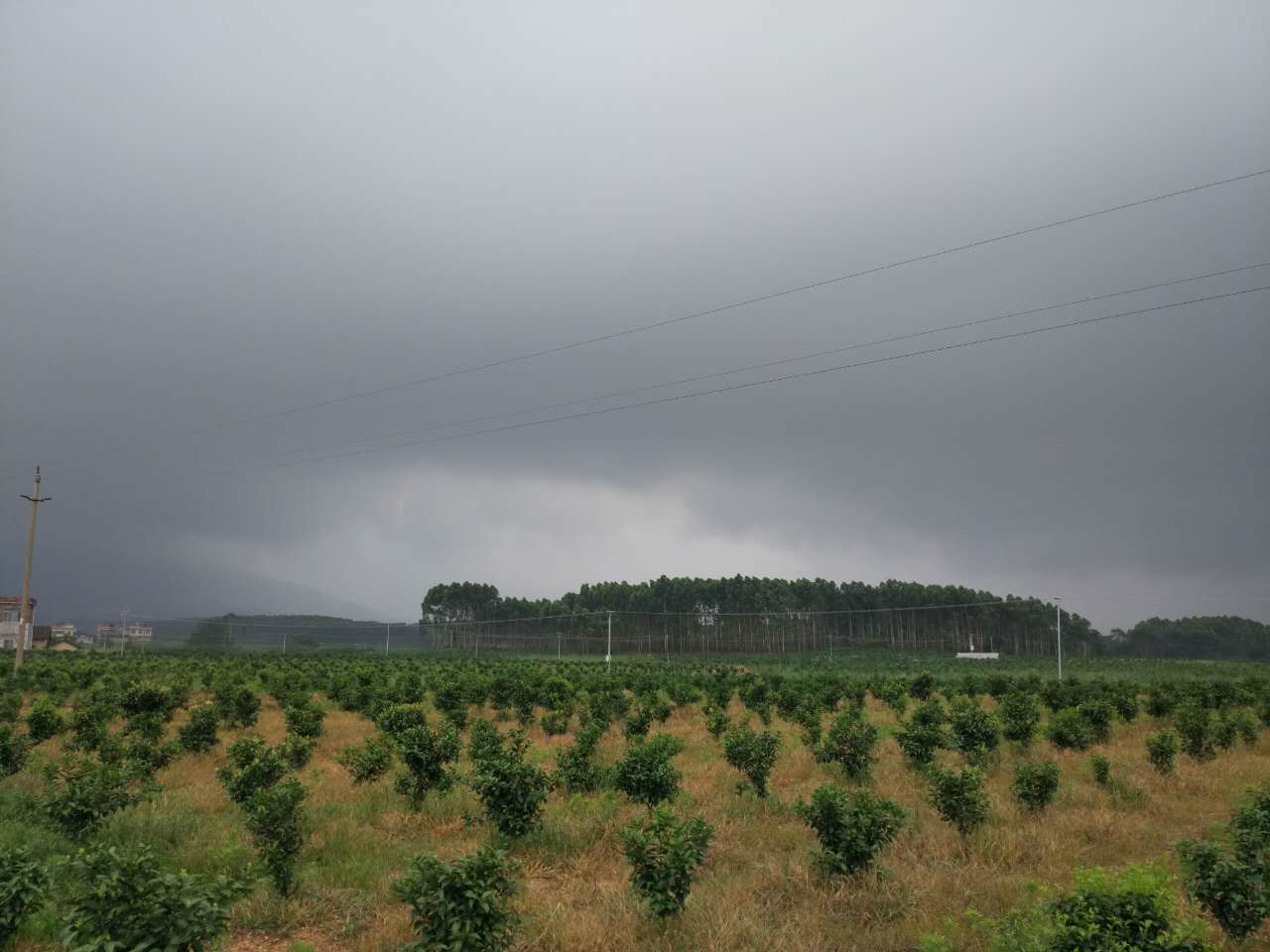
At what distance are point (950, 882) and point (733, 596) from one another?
314ft

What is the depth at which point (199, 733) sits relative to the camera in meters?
18.2

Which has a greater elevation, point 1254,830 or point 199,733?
point 1254,830

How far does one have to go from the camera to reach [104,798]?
10383 mm

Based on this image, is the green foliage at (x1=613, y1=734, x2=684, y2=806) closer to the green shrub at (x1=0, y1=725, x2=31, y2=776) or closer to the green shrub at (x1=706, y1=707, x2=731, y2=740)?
the green shrub at (x1=706, y1=707, x2=731, y2=740)

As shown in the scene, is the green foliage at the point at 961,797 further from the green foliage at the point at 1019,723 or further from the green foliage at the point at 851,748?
the green foliage at the point at 1019,723

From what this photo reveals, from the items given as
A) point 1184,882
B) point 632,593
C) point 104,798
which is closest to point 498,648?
point 632,593

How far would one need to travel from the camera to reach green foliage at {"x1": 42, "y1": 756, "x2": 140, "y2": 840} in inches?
404

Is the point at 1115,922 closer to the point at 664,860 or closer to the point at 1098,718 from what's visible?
the point at 664,860

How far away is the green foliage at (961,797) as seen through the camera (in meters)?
11.1

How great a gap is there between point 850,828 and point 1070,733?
42.9ft

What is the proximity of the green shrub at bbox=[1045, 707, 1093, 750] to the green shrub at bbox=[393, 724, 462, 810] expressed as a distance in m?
15.0

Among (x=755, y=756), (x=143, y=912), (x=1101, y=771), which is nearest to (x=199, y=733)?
(x=755, y=756)

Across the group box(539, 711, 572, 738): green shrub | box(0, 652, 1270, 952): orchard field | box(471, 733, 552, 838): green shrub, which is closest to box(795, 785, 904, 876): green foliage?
box(0, 652, 1270, 952): orchard field

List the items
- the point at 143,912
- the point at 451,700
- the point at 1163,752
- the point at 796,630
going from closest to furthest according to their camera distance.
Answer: the point at 143,912
the point at 1163,752
the point at 451,700
the point at 796,630
